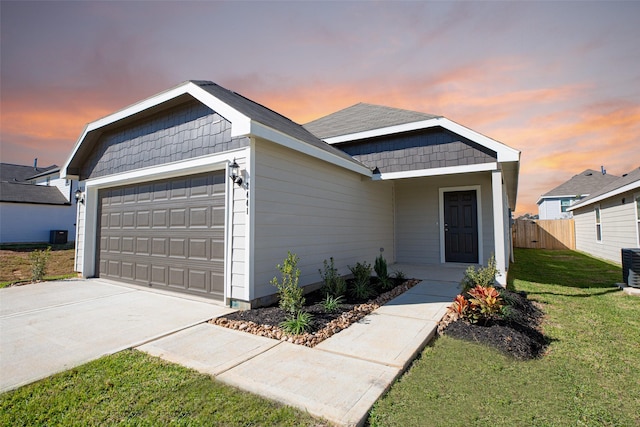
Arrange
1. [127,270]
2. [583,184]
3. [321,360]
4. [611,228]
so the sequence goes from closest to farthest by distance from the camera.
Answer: [321,360] → [127,270] → [611,228] → [583,184]

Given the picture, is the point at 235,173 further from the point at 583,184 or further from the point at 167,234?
the point at 583,184

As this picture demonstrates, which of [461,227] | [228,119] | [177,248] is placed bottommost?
[177,248]

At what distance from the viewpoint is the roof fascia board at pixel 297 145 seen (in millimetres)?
4500

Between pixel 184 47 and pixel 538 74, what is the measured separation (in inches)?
346

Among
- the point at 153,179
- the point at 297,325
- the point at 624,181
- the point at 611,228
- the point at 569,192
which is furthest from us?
the point at 569,192

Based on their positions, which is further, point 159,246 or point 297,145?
point 159,246

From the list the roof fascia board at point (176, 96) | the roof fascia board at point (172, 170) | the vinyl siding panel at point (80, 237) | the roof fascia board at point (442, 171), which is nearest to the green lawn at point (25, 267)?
the vinyl siding panel at point (80, 237)

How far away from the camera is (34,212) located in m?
17.9

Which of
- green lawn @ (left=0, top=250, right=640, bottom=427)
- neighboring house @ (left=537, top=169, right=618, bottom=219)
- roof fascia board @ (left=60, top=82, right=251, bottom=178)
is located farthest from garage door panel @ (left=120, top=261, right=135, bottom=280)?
neighboring house @ (left=537, top=169, right=618, bottom=219)

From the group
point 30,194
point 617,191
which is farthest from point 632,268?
point 30,194

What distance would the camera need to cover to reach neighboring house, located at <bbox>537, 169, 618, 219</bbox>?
894 inches

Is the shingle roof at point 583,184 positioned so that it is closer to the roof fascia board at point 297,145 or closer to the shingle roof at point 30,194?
the roof fascia board at point 297,145

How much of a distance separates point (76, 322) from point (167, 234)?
7.08 feet

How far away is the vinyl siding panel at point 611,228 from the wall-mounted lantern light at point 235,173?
11748 millimetres
